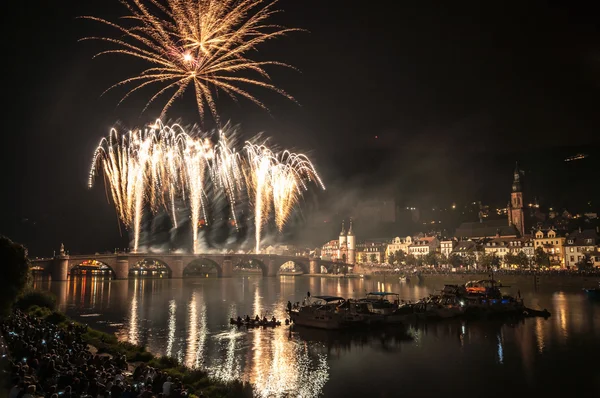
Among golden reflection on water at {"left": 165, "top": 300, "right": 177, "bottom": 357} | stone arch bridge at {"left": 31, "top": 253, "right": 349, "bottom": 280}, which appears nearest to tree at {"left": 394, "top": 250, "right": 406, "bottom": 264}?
stone arch bridge at {"left": 31, "top": 253, "right": 349, "bottom": 280}

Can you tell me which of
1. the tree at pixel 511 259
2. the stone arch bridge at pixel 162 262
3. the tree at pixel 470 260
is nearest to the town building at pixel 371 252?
the stone arch bridge at pixel 162 262

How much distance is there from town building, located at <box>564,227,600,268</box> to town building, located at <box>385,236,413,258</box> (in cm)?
5767

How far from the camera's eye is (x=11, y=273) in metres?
31.7

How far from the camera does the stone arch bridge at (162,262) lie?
3880 inches

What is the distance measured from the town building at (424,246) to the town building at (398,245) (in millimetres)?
2099

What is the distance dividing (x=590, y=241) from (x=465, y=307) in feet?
254

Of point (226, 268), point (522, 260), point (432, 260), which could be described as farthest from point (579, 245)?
point (226, 268)

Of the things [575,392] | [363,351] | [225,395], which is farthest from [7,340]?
[575,392]

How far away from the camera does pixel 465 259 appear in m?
131

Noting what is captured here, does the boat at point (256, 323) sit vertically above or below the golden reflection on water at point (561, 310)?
above

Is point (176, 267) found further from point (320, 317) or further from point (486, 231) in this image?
point (486, 231)

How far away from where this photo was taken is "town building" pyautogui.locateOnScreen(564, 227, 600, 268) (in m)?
111

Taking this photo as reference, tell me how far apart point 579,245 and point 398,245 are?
6663 centimetres

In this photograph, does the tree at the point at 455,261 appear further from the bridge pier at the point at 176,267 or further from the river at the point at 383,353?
the bridge pier at the point at 176,267
